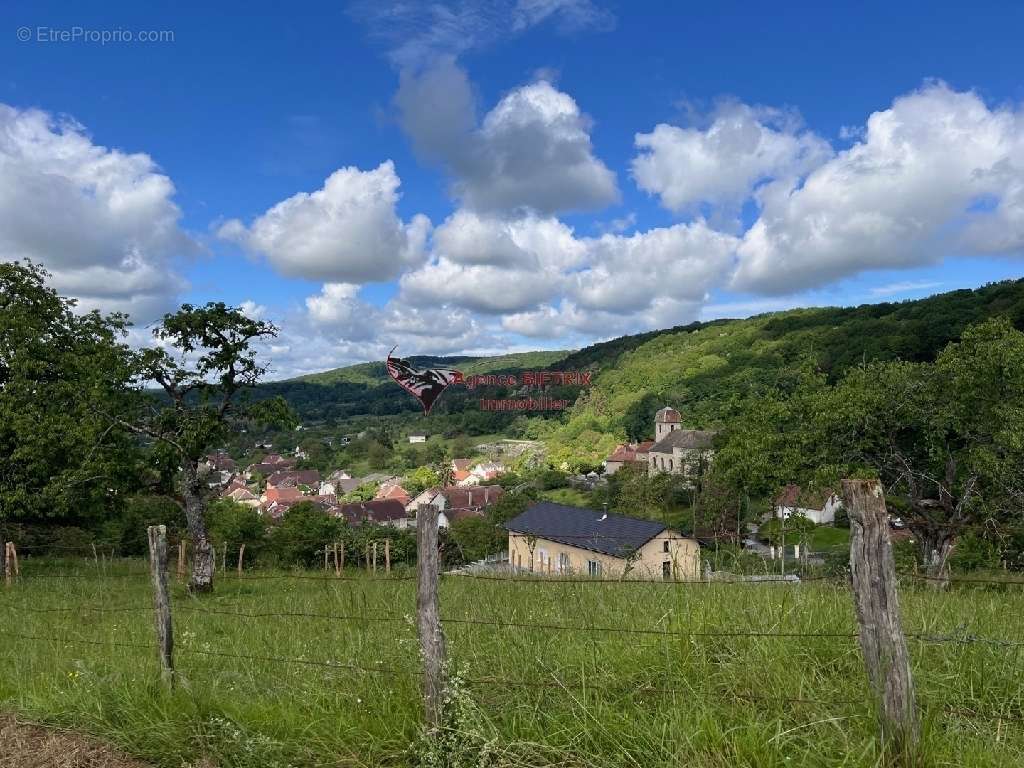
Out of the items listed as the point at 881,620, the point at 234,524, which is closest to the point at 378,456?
the point at 234,524

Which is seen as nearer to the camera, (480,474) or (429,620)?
(429,620)

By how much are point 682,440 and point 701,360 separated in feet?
148

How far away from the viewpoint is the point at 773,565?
6547 millimetres

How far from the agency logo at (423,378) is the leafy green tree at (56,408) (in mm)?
6698

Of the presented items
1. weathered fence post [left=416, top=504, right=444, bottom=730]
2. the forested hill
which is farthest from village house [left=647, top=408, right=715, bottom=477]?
weathered fence post [left=416, top=504, right=444, bottom=730]

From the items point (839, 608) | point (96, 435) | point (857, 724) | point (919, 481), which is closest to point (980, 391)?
point (919, 481)

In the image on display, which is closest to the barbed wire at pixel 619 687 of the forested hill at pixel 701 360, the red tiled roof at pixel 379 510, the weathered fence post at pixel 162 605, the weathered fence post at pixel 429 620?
the weathered fence post at pixel 429 620

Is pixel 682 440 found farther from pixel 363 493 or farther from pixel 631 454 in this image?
pixel 363 493

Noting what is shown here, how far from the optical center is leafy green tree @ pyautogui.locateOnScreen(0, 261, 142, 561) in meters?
15.6

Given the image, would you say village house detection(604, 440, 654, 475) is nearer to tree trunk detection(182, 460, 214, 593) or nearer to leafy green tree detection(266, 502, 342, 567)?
leafy green tree detection(266, 502, 342, 567)

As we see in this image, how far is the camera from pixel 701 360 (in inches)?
4975

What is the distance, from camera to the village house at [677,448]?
71.4 metres

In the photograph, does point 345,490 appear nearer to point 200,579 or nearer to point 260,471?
point 260,471

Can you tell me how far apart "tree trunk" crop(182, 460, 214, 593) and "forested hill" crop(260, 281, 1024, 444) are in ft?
148
